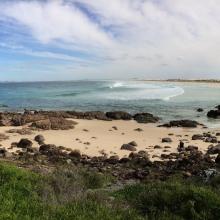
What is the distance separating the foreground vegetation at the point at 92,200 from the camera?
6.98 m

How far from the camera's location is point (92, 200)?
25.5 feet

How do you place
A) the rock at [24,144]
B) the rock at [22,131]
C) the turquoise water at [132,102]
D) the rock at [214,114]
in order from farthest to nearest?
1. the turquoise water at [132,102]
2. the rock at [214,114]
3. the rock at [22,131]
4. the rock at [24,144]

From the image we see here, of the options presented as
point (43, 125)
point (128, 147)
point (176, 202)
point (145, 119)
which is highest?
point (176, 202)

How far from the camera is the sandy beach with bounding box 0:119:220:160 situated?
20609 mm

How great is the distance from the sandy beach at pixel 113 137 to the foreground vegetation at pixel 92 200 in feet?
32.3

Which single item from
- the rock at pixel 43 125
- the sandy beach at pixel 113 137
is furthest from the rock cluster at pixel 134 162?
the rock at pixel 43 125

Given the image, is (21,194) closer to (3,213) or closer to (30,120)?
(3,213)

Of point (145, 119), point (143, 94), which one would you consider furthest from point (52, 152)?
point (143, 94)

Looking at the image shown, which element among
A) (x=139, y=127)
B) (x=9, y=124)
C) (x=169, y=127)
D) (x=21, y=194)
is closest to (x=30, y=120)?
(x=9, y=124)

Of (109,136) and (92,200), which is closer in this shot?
(92,200)

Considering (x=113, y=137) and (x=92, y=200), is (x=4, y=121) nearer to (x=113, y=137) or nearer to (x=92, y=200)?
(x=113, y=137)

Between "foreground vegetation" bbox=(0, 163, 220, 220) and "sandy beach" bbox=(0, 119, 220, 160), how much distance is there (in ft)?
32.3

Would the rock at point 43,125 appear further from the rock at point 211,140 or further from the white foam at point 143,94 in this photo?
the white foam at point 143,94

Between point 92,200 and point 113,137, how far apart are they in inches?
674
